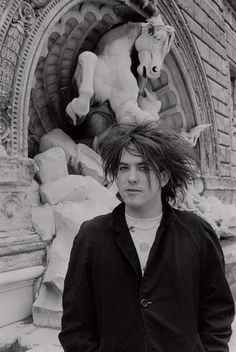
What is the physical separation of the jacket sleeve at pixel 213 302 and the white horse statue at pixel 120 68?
8.20ft

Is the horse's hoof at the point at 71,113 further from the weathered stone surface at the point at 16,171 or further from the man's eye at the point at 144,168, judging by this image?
the man's eye at the point at 144,168

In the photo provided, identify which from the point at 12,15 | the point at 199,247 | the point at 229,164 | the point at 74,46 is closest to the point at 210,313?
the point at 199,247

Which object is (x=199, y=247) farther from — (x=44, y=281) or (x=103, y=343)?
(x=44, y=281)

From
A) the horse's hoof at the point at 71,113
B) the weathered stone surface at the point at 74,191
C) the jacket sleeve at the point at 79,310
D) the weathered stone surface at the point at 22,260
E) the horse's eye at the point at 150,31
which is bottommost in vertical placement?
the weathered stone surface at the point at 22,260

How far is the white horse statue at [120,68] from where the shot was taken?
357 cm

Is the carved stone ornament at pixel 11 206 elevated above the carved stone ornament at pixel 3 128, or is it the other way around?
the carved stone ornament at pixel 3 128

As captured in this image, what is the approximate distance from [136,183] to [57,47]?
2.99 m

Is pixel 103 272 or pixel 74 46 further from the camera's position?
pixel 74 46

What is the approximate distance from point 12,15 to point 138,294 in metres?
2.31

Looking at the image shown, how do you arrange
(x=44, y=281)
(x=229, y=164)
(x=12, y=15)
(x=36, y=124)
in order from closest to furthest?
(x=44, y=281)
(x=12, y=15)
(x=36, y=124)
(x=229, y=164)

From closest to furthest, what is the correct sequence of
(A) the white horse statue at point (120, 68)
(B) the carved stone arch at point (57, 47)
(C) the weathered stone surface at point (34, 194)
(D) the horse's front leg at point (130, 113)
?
1. (C) the weathered stone surface at point (34, 194)
2. (B) the carved stone arch at point (57, 47)
3. (A) the white horse statue at point (120, 68)
4. (D) the horse's front leg at point (130, 113)

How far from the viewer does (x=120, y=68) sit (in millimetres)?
3951

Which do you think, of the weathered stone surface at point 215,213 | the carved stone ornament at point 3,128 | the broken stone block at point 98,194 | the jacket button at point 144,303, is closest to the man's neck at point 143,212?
the jacket button at point 144,303

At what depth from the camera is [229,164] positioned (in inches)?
270
